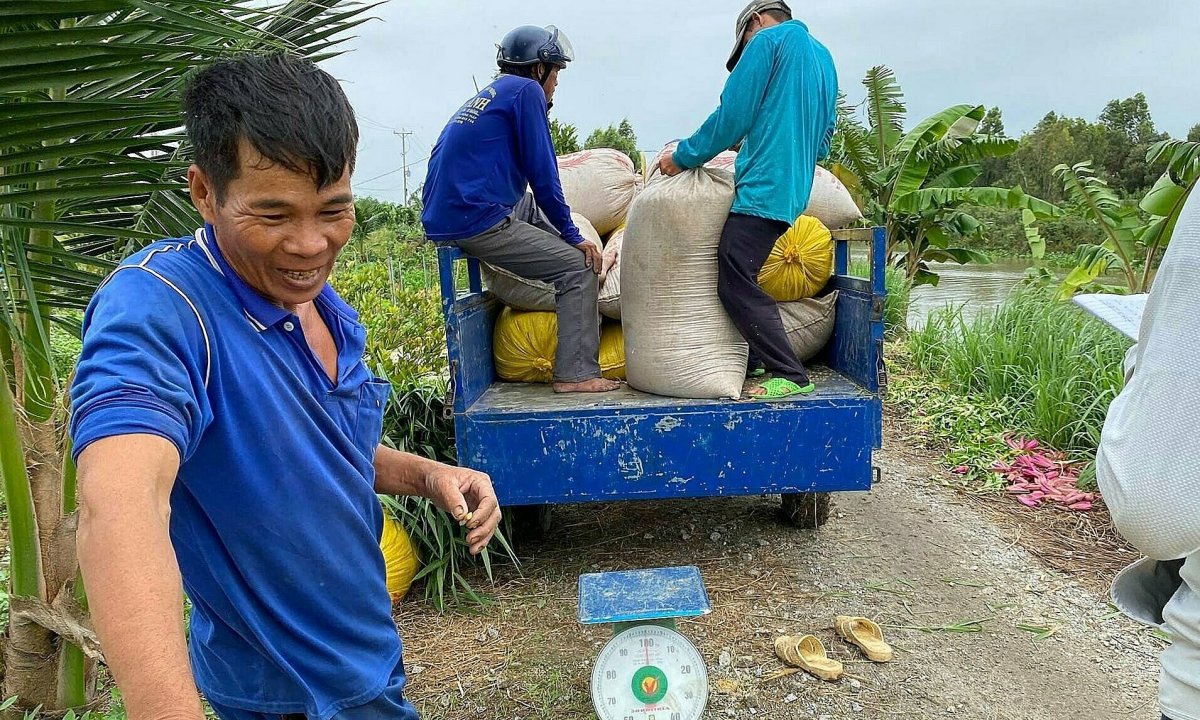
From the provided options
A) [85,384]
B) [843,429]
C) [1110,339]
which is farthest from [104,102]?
[1110,339]

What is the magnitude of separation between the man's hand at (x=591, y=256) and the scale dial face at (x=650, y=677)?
5.23 feet

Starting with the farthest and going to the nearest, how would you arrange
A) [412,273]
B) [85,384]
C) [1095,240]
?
[1095,240] < [412,273] < [85,384]

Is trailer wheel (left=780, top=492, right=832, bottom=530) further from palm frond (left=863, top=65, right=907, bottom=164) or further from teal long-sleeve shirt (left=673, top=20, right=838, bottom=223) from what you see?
palm frond (left=863, top=65, right=907, bottom=164)

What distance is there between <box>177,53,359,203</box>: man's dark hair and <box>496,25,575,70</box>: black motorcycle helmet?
237 cm

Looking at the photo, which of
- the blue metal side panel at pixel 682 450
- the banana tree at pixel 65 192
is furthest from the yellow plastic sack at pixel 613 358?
the banana tree at pixel 65 192

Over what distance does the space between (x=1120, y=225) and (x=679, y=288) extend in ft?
19.8

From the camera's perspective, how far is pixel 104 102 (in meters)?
1.34

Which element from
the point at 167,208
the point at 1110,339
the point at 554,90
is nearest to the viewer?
the point at 167,208

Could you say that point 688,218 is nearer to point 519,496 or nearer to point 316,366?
point 519,496

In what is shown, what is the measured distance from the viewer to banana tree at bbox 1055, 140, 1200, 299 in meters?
5.84

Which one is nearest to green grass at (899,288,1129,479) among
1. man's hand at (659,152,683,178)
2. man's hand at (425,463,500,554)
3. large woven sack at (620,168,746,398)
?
large woven sack at (620,168,746,398)

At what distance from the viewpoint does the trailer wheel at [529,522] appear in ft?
11.5

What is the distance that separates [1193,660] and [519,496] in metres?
2.01

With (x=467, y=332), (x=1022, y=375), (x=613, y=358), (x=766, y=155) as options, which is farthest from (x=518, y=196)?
(x=1022, y=375)
